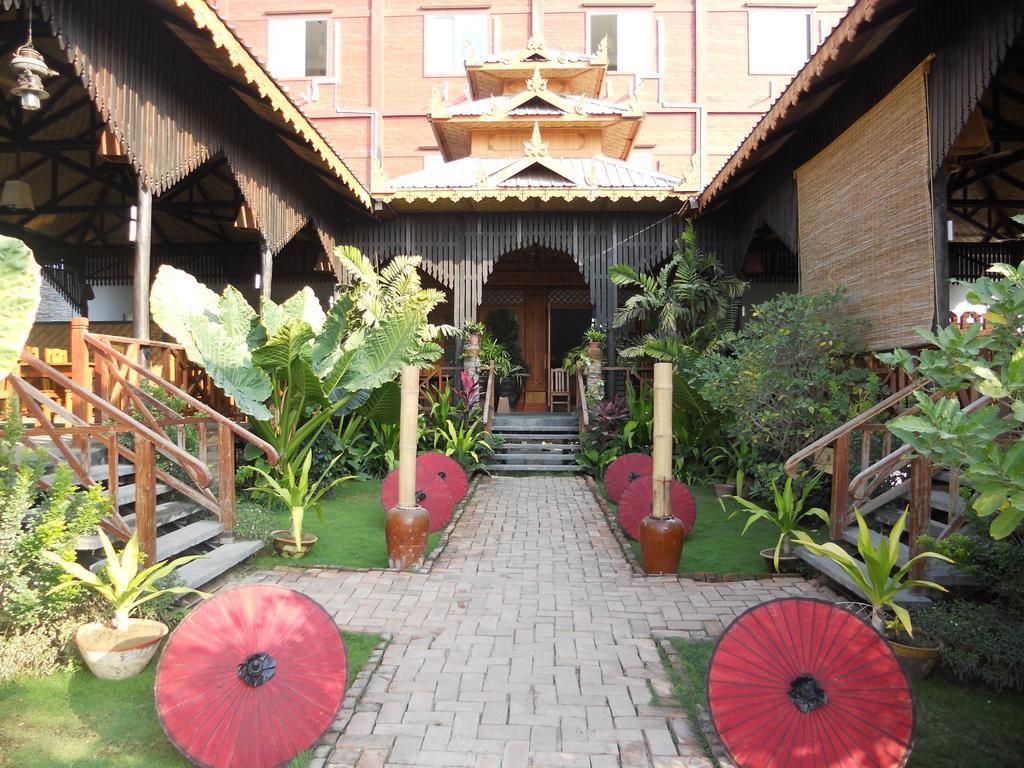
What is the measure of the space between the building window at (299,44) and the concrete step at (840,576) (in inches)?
841

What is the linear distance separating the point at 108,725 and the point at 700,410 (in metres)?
7.58

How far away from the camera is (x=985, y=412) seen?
229cm

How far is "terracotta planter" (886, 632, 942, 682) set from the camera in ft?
11.1

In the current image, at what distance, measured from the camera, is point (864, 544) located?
3691 mm

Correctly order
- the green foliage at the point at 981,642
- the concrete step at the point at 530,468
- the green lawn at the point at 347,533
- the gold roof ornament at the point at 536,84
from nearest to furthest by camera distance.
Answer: the green foliage at the point at 981,642
the green lawn at the point at 347,533
the concrete step at the point at 530,468
the gold roof ornament at the point at 536,84

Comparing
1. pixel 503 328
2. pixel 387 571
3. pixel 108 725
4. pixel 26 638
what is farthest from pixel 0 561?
pixel 503 328

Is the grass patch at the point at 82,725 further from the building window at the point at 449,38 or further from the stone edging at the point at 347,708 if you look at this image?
the building window at the point at 449,38

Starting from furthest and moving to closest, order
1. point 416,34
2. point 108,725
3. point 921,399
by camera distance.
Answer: point 416,34, point 108,725, point 921,399

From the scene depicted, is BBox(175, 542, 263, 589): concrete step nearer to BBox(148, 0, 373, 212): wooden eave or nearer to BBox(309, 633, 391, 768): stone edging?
BBox(309, 633, 391, 768): stone edging

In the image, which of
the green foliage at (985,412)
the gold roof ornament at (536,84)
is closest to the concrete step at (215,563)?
the green foliage at (985,412)

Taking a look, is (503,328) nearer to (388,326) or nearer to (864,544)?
(388,326)

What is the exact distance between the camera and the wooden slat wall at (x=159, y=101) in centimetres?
554

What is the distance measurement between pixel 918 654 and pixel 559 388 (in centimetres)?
1228

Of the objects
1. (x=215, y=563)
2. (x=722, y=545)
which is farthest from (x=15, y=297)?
(x=722, y=545)
